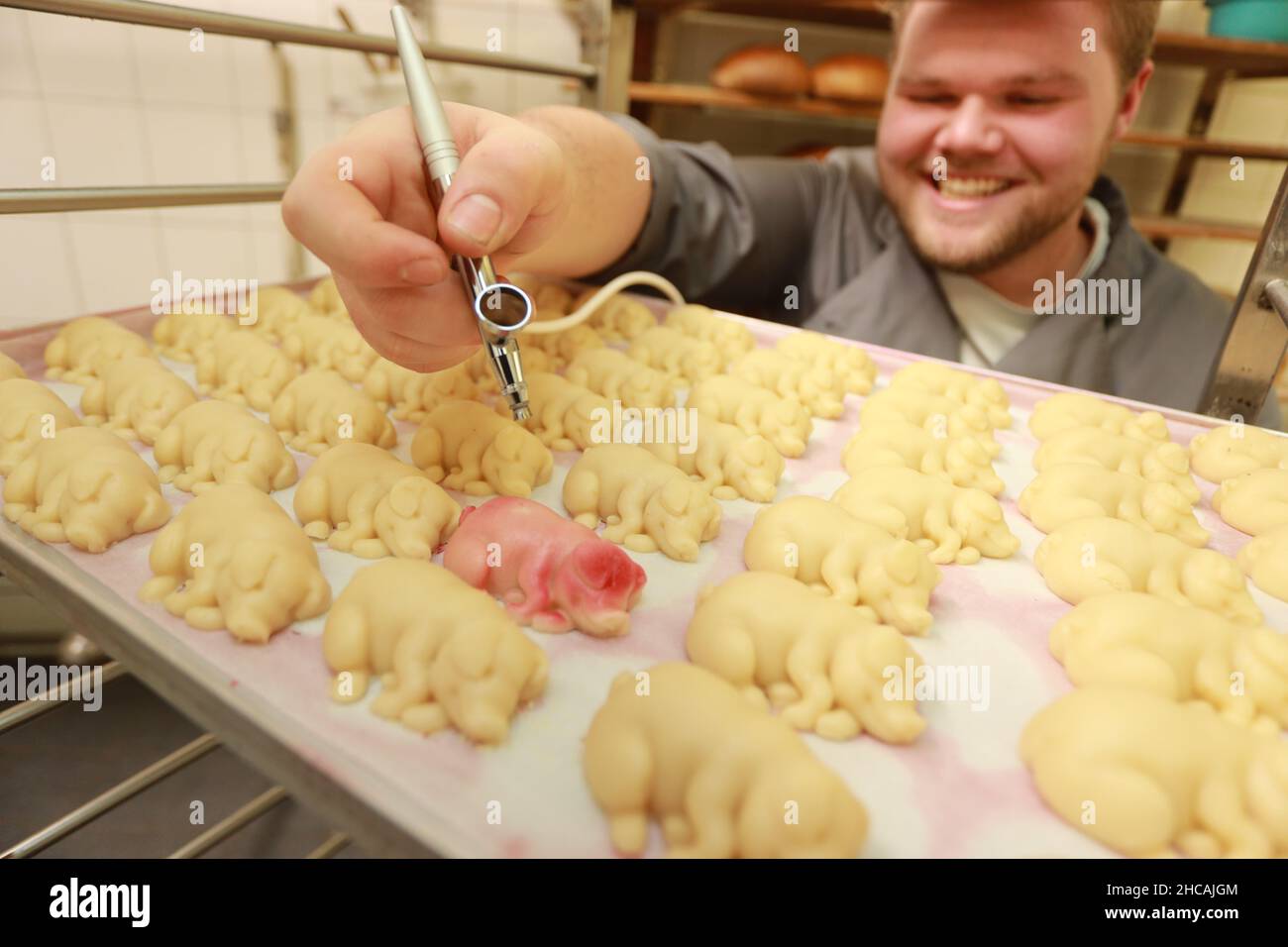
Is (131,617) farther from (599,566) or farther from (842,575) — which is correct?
(842,575)

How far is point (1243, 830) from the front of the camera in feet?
1.54

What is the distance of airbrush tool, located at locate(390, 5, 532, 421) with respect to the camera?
0.67m

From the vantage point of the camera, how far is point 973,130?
1422 millimetres

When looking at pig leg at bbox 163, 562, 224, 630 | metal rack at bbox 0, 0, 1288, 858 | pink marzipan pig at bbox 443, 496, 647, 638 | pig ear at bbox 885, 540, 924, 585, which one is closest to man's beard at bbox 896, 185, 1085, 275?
metal rack at bbox 0, 0, 1288, 858

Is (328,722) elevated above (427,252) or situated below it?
below

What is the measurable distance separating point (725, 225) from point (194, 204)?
98 centimetres

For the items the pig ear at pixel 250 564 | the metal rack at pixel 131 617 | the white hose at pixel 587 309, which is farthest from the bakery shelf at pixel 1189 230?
the pig ear at pixel 250 564

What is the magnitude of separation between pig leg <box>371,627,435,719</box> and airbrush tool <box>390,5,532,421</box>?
0.25 meters

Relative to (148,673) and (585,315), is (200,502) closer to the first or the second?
(148,673)

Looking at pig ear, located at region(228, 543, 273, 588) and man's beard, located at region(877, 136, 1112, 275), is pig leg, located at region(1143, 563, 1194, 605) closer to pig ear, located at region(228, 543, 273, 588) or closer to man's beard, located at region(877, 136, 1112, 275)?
pig ear, located at region(228, 543, 273, 588)

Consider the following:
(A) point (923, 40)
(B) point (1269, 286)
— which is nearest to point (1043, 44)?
(A) point (923, 40)

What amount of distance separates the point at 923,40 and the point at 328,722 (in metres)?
1.51

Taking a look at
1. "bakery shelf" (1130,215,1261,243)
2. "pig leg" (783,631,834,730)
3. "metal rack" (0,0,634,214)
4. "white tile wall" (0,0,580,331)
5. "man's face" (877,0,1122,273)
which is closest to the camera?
"pig leg" (783,631,834,730)

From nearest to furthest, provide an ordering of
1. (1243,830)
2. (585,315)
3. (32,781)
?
(1243,830) < (585,315) < (32,781)
